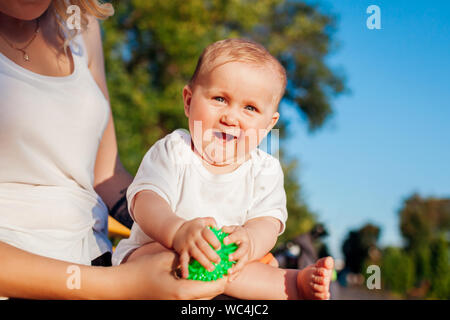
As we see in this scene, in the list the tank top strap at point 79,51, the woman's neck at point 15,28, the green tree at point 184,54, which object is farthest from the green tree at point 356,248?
the woman's neck at point 15,28

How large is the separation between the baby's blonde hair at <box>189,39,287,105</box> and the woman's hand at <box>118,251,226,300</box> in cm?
63

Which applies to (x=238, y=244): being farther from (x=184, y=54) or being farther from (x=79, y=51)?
(x=184, y=54)

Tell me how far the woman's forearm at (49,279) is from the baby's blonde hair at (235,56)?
2.28 ft

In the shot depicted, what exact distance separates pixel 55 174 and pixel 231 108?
692 mm

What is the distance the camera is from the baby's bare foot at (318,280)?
4.37 ft

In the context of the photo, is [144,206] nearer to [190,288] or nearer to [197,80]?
[190,288]

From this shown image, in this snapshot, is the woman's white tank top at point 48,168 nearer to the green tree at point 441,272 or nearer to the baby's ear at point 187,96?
the baby's ear at point 187,96

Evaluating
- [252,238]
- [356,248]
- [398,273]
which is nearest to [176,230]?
[252,238]

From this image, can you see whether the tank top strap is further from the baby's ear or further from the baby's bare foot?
the baby's bare foot

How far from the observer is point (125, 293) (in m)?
1.22

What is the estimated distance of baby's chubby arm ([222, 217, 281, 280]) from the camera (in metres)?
1.20

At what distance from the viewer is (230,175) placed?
5.14 ft

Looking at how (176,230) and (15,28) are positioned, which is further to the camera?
(15,28)

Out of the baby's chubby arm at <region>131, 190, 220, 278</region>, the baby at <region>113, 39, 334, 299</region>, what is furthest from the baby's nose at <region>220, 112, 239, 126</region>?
the baby's chubby arm at <region>131, 190, 220, 278</region>
